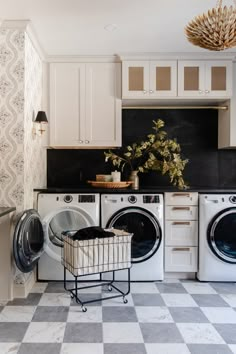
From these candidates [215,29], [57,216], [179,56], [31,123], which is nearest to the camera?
[215,29]

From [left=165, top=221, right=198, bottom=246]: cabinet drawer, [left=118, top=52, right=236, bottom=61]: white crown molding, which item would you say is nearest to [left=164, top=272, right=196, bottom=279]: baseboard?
[left=165, top=221, right=198, bottom=246]: cabinet drawer

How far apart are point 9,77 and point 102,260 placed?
1782mm

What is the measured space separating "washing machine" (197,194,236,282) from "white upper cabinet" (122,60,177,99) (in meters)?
1.24

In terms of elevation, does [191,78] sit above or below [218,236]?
above

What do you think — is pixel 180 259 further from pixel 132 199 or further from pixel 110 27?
pixel 110 27

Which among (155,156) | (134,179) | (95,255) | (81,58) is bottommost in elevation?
(95,255)

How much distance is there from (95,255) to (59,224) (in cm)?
68

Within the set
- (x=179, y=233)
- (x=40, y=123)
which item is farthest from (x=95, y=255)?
(x=40, y=123)

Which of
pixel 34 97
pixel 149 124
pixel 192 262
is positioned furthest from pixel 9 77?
pixel 192 262

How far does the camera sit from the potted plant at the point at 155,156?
3.20 m

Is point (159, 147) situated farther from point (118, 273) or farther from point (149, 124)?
point (118, 273)

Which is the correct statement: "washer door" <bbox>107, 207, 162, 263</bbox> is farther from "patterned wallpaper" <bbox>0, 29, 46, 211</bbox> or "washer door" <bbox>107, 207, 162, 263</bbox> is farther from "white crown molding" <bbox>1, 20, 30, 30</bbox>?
"white crown molding" <bbox>1, 20, 30, 30</bbox>

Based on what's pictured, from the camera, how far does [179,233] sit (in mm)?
2996

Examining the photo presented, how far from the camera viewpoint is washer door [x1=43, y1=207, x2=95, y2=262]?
9.59 ft
